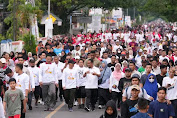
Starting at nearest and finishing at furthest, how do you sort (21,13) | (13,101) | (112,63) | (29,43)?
(13,101), (112,63), (29,43), (21,13)

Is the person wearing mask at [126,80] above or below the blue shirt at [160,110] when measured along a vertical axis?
above

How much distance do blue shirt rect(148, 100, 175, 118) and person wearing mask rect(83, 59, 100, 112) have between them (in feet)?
21.0

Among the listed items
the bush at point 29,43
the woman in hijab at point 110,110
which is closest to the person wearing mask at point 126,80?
the woman in hijab at point 110,110

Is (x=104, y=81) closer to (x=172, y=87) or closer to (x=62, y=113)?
(x=62, y=113)

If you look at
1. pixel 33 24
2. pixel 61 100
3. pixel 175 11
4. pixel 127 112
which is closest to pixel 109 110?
pixel 127 112

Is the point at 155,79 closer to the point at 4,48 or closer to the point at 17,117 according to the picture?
the point at 17,117

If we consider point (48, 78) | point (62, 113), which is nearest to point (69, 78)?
point (48, 78)

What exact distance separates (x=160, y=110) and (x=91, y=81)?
6697mm

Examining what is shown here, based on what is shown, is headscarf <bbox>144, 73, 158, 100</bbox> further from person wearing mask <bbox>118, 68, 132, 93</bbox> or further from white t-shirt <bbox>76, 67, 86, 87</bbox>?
white t-shirt <bbox>76, 67, 86, 87</bbox>

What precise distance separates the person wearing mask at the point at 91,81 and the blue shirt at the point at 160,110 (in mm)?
6397

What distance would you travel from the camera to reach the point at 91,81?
54.3 feet

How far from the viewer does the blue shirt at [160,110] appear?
10000 mm

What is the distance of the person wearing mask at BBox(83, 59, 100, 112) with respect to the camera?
1639 cm

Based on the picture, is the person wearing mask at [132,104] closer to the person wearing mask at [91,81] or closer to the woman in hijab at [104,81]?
the person wearing mask at [91,81]
